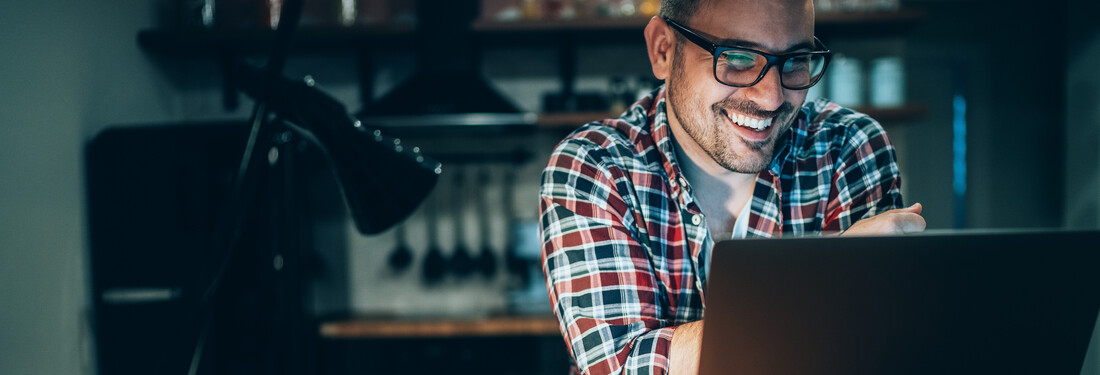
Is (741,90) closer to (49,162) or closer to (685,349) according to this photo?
(685,349)

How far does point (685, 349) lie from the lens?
0.72 m

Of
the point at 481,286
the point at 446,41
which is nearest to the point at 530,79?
the point at 446,41

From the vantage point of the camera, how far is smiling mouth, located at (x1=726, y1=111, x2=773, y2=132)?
0.86 m

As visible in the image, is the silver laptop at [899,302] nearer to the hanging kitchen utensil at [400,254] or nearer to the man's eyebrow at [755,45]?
the man's eyebrow at [755,45]

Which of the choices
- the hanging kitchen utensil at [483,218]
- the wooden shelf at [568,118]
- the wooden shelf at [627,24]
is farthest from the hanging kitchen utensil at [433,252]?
the wooden shelf at [627,24]

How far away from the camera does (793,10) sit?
823mm

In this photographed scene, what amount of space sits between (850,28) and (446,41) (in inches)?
→ 58.0

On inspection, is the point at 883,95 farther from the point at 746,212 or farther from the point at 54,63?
the point at 54,63

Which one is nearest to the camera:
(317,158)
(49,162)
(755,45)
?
(755,45)

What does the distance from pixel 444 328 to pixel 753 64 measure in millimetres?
1748

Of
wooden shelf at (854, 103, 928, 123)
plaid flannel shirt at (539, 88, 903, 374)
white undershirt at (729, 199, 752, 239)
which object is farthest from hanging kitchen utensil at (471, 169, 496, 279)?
white undershirt at (729, 199, 752, 239)

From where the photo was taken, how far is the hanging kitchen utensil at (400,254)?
8.74ft

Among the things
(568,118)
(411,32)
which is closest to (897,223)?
(568,118)

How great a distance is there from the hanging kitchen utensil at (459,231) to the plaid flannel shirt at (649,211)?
169cm
